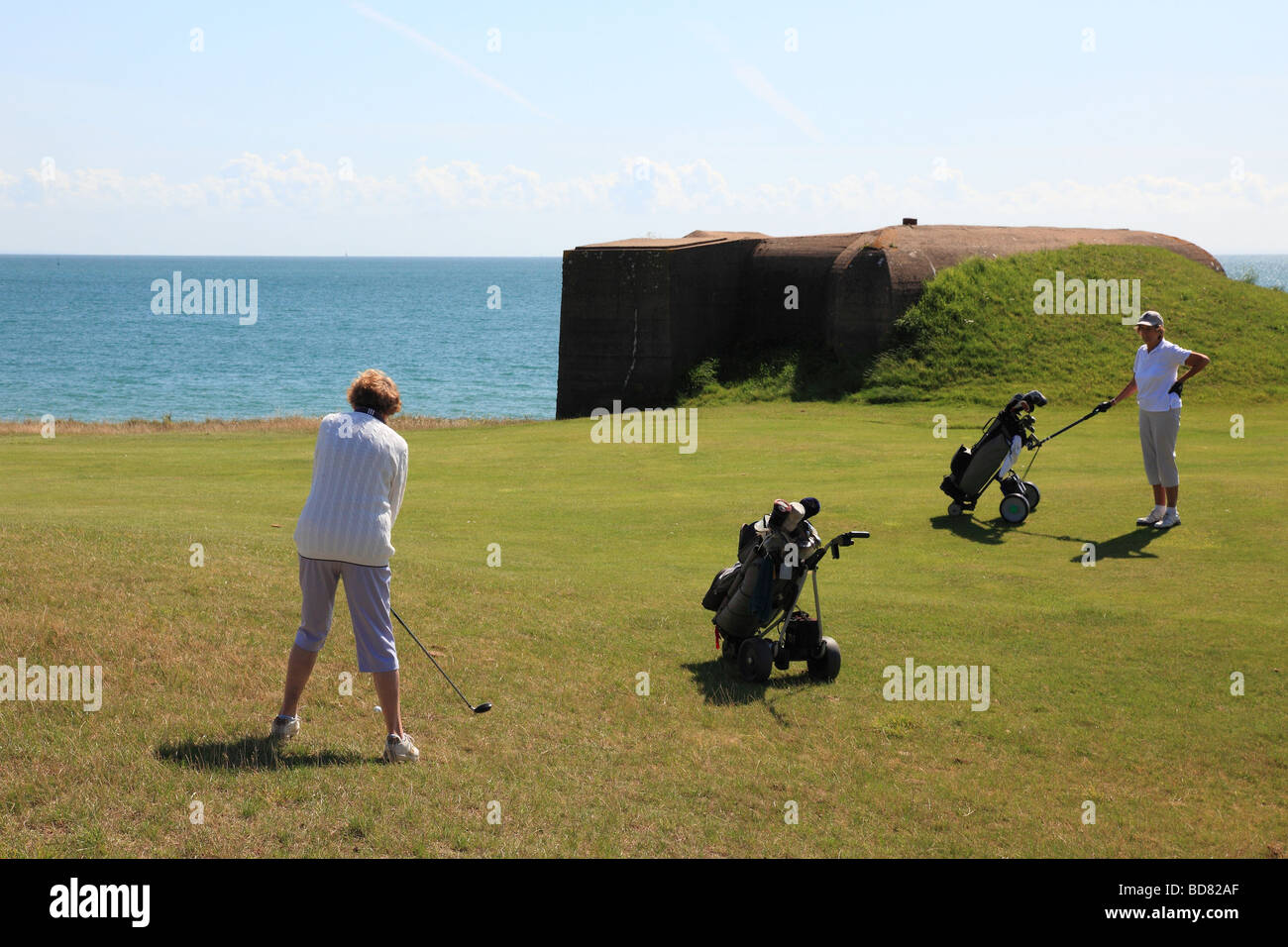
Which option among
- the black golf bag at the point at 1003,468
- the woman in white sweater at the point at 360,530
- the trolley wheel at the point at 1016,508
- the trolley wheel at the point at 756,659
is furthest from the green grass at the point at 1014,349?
the woman in white sweater at the point at 360,530

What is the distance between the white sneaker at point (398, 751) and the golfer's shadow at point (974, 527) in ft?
31.8

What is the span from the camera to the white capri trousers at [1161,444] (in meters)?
15.0

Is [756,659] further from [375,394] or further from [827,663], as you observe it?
[375,394]

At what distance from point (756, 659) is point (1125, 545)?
7.19 metres

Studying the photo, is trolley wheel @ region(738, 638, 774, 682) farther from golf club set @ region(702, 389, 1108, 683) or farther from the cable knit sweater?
the cable knit sweater

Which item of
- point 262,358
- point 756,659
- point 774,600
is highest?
point 262,358

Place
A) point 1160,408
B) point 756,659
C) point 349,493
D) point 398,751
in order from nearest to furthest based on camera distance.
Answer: point 349,493 → point 398,751 → point 756,659 → point 1160,408

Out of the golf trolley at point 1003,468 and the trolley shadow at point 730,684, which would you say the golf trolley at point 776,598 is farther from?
the golf trolley at point 1003,468

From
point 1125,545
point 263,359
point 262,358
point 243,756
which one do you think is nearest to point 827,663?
point 243,756

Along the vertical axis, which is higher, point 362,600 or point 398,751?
point 362,600

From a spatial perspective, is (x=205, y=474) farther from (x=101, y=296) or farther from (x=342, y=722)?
(x=101, y=296)

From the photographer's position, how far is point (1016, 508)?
52.0 ft

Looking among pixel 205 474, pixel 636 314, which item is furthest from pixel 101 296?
pixel 205 474
